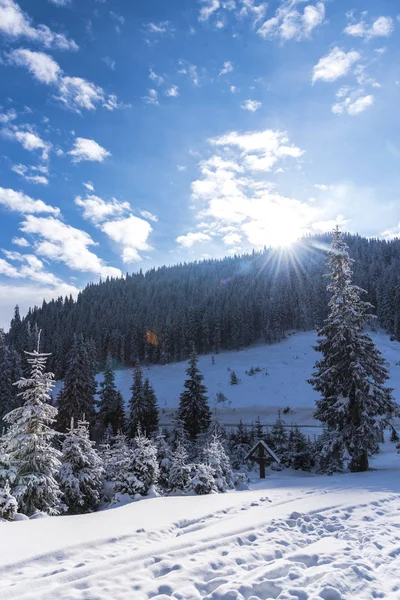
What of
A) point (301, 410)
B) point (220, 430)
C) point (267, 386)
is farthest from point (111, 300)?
point (220, 430)

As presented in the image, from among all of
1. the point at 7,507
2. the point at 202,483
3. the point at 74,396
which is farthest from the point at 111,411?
the point at 7,507

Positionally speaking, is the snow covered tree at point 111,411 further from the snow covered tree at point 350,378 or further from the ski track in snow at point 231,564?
the ski track in snow at point 231,564

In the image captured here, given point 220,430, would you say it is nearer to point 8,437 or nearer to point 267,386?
point 8,437

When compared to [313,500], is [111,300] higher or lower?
higher

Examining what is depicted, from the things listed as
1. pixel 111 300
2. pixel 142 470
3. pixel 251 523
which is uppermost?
pixel 111 300

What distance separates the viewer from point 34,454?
12766 millimetres

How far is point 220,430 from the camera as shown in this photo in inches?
1243

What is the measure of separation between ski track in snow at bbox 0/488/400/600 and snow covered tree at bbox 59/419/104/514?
24.7 feet

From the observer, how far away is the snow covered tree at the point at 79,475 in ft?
47.1

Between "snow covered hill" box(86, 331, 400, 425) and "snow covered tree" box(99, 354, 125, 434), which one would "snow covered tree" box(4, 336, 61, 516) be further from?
"snow covered hill" box(86, 331, 400, 425)

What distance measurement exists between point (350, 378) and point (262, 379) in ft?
159

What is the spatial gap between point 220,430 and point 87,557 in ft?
86.9

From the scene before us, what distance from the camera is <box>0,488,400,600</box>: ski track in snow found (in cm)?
507

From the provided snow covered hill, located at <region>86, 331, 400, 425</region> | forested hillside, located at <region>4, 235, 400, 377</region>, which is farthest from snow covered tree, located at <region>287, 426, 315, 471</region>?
forested hillside, located at <region>4, 235, 400, 377</region>
